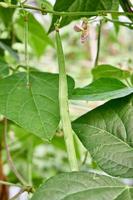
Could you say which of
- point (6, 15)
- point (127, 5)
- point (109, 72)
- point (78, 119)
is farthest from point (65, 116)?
point (6, 15)

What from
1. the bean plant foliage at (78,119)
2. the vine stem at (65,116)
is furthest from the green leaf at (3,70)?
the vine stem at (65,116)

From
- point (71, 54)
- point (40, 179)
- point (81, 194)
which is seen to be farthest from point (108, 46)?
point (81, 194)

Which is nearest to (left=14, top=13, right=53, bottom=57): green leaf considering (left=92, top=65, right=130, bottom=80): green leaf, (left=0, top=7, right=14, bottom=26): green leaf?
(left=0, top=7, right=14, bottom=26): green leaf

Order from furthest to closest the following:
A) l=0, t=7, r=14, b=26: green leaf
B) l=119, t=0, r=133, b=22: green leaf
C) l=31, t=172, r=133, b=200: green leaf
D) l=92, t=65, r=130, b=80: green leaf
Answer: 1. l=0, t=7, r=14, b=26: green leaf
2. l=92, t=65, r=130, b=80: green leaf
3. l=119, t=0, r=133, b=22: green leaf
4. l=31, t=172, r=133, b=200: green leaf

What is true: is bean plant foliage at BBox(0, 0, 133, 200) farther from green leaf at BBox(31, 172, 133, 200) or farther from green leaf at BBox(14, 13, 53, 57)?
green leaf at BBox(14, 13, 53, 57)

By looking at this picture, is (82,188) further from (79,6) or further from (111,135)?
(79,6)

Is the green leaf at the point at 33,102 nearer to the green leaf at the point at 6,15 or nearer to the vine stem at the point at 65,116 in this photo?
the vine stem at the point at 65,116

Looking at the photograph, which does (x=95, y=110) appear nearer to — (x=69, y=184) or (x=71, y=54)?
(x=69, y=184)
